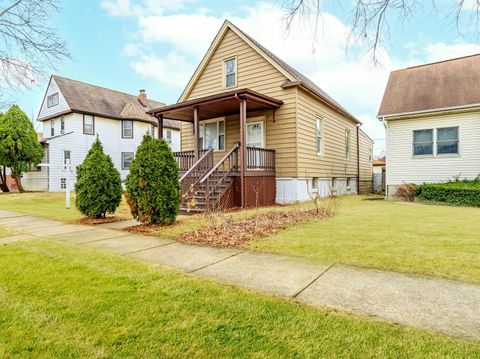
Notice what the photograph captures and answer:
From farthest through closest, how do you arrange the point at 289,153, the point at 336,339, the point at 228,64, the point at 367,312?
the point at 228,64 < the point at 289,153 < the point at 367,312 < the point at 336,339

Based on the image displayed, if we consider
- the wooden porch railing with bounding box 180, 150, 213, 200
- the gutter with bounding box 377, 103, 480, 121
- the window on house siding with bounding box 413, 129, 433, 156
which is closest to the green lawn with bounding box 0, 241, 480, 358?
the wooden porch railing with bounding box 180, 150, 213, 200

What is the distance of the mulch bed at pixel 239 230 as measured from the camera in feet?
18.4

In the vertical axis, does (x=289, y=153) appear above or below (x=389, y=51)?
below

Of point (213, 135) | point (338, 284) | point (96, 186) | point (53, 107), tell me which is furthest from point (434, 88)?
point (53, 107)

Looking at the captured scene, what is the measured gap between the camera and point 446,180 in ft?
44.3

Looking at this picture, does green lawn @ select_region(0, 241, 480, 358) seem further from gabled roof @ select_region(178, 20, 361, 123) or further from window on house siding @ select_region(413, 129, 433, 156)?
window on house siding @ select_region(413, 129, 433, 156)

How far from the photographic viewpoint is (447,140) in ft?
44.5

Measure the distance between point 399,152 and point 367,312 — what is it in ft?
46.0

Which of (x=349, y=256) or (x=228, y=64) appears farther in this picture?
(x=228, y=64)

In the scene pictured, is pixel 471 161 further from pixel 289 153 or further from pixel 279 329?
pixel 279 329

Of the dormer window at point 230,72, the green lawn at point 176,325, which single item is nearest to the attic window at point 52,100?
the dormer window at point 230,72

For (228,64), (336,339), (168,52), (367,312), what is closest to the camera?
(336,339)

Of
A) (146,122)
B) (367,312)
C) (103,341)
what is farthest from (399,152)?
(146,122)

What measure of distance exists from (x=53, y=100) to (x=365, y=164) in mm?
25403
